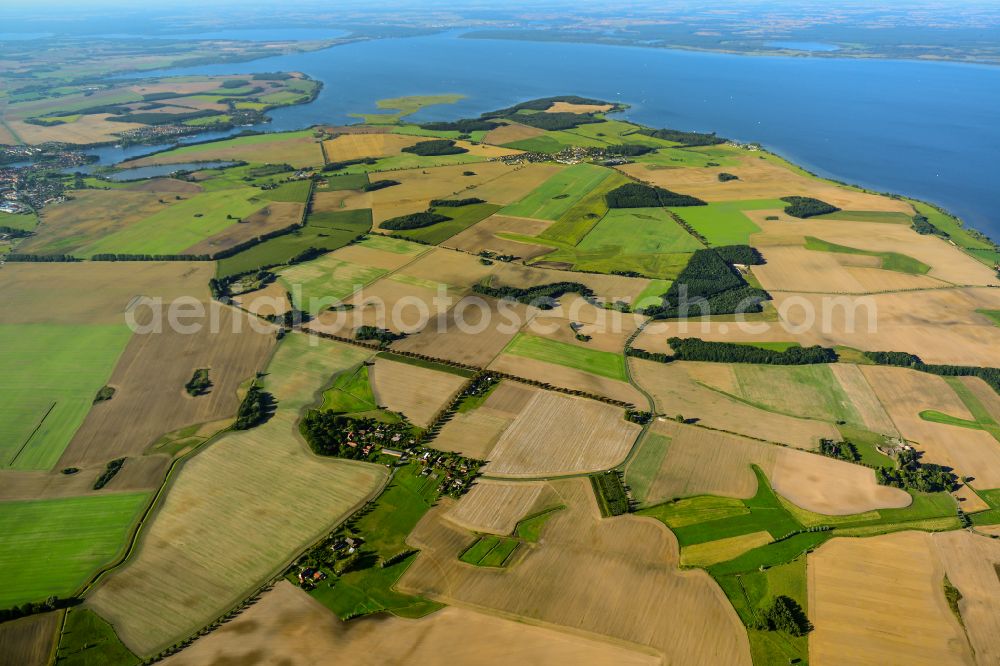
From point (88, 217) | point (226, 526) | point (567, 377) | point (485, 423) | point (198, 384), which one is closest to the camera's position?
point (226, 526)

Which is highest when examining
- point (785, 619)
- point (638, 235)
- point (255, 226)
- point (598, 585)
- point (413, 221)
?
point (413, 221)

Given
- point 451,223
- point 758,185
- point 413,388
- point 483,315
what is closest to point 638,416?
point 413,388

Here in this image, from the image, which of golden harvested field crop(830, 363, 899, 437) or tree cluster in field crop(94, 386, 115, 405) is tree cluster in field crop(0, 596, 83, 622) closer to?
tree cluster in field crop(94, 386, 115, 405)

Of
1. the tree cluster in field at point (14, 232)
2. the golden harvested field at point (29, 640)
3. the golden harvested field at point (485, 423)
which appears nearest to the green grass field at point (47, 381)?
the golden harvested field at point (29, 640)

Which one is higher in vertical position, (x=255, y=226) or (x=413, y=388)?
(x=255, y=226)

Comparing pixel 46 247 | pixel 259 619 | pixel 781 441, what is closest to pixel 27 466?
pixel 259 619

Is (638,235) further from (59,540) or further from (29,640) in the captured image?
(29,640)

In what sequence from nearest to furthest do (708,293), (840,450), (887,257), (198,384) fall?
(840,450) < (198,384) < (708,293) < (887,257)
